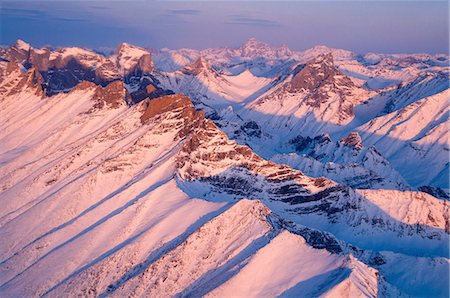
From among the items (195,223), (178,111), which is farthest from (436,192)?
(195,223)

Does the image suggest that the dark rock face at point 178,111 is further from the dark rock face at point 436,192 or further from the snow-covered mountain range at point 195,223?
the dark rock face at point 436,192

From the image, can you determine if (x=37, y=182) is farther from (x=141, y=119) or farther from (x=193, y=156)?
(x=193, y=156)

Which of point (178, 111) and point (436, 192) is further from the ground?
point (178, 111)

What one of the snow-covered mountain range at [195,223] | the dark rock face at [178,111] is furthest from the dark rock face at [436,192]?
the dark rock face at [178,111]

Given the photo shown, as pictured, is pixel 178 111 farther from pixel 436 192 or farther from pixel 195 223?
pixel 436 192

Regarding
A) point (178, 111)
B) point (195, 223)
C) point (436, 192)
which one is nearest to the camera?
point (195, 223)

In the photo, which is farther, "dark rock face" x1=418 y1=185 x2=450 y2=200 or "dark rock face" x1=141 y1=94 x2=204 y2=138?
"dark rock face" x1=418 y1=185 x2=450 y2=200

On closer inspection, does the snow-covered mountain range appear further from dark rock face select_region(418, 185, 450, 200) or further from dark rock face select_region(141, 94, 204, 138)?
dark rock face select_region(418, 185, 450, 200)

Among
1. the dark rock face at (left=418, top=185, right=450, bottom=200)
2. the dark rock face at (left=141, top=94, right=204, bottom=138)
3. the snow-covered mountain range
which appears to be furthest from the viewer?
the dark rock face at (left=418, top=185, right=450, bottom=200)

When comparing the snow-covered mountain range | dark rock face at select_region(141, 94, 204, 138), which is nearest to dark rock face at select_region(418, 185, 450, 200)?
→ the snow-covered mountain range

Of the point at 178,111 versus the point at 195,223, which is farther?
the point at 178,111

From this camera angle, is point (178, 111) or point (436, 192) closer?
point (178, 111)

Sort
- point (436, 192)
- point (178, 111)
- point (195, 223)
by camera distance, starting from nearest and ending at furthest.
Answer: point (195, 223)
point (178, 111)
point (436, 192)
